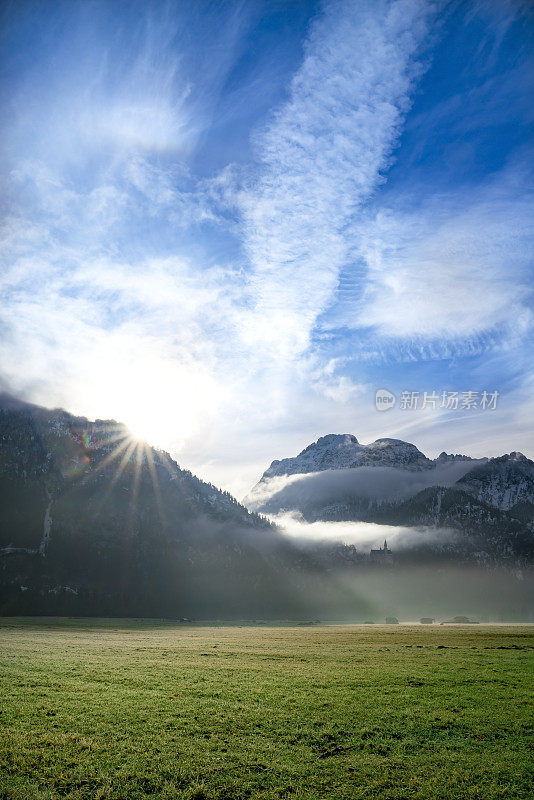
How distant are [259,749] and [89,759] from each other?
Result: 886cm

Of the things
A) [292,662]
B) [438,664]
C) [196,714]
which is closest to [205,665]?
[292,662]

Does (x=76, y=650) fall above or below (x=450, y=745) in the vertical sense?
below

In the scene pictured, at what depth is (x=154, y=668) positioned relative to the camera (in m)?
47.6

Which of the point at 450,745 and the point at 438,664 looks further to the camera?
the point at 438,664

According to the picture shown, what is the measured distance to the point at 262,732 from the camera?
89.8 ft

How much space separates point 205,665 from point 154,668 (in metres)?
6.04

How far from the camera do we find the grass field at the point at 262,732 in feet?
69.4

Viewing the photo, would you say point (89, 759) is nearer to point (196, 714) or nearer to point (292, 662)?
point (196, 714)

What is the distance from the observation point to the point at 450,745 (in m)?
26.2

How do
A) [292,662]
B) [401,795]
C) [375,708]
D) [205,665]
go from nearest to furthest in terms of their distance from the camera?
[401,795] → [375,708] → [205,665] → [292,662]

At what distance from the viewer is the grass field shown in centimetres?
2116

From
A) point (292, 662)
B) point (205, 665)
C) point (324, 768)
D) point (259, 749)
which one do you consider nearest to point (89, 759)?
point (259, 749)

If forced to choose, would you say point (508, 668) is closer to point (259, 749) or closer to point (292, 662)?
point (292, 662)

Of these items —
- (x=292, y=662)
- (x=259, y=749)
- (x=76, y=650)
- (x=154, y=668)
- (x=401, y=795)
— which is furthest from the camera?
(x=76, y=650)
